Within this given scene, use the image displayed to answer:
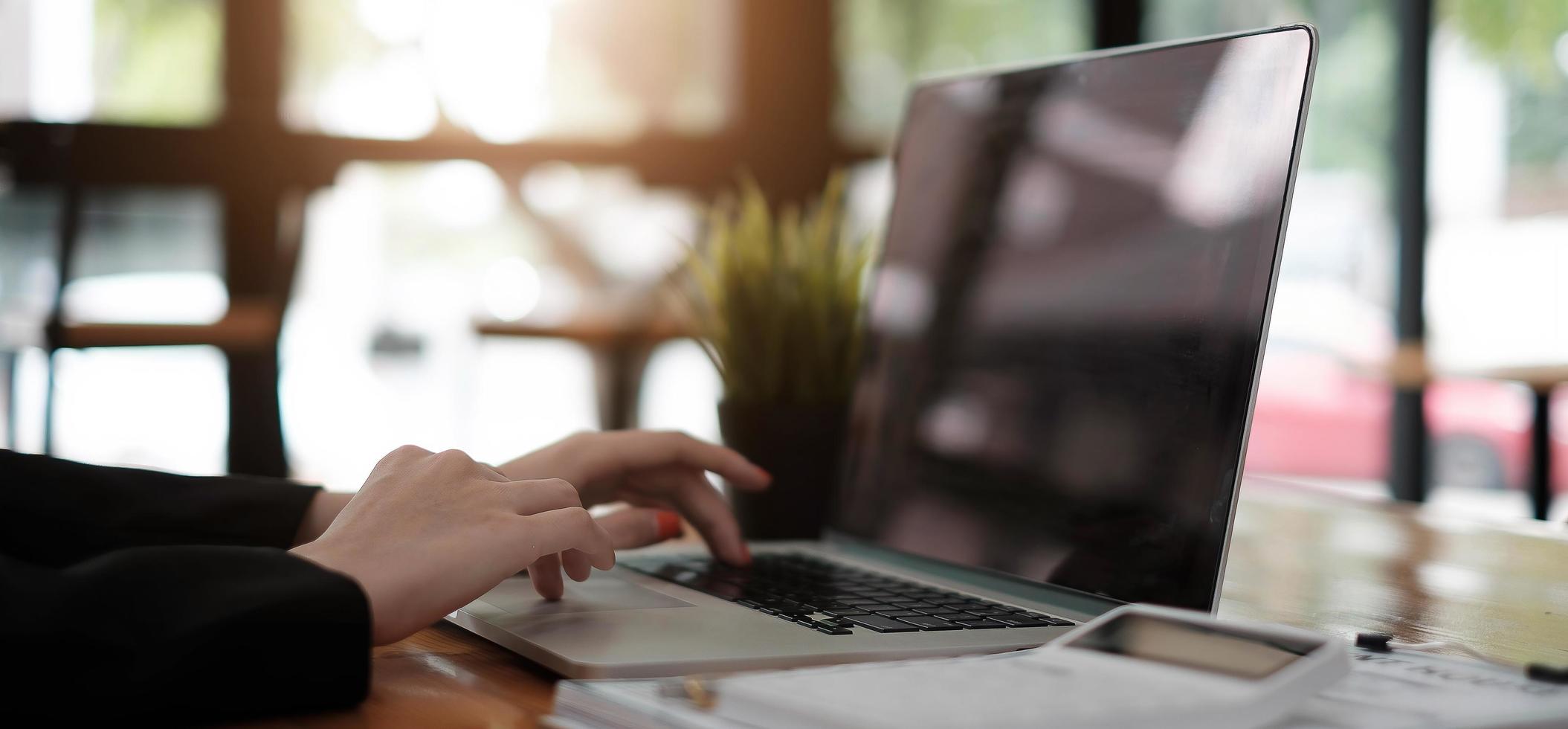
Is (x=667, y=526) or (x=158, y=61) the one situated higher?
(x=158, y=61)

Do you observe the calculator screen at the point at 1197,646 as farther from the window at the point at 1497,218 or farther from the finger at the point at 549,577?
the window at the point at 1497,218

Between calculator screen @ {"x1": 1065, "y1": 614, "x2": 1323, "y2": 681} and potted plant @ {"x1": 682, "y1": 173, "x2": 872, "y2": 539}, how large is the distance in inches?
20.8

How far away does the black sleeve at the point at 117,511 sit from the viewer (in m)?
0.68

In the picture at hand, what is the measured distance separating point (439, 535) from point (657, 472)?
313 millimetres

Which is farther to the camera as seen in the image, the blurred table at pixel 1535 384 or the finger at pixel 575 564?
the blurred table at pixel 1535 384

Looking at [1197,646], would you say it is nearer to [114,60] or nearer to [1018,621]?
[1018,621]

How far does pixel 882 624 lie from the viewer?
61cm

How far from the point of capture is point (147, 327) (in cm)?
303

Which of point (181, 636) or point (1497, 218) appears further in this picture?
point (1497, 218)

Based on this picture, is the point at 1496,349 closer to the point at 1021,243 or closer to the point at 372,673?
the point at 1021,243

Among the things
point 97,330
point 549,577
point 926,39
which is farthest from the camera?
point 926,39

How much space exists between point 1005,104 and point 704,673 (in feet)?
1.58

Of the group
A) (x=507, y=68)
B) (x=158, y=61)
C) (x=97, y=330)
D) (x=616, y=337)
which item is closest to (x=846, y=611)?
(x=616, y=337)

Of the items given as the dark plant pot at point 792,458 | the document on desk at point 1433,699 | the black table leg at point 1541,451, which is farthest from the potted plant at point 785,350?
the black table leg at point 1541,451
